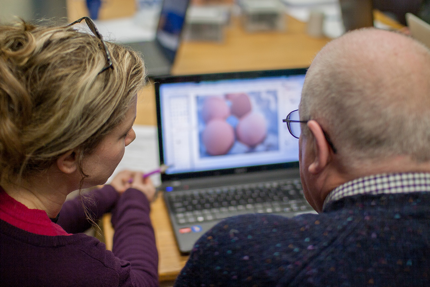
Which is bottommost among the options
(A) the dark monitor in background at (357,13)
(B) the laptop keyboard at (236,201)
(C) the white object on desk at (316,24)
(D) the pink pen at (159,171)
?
(B) the laptop keyboard at (236,201)

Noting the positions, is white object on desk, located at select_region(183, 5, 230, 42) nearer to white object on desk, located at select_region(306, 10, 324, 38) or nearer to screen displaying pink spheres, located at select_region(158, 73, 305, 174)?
white object on desk, located at select_region(306, 10, 324, 38)

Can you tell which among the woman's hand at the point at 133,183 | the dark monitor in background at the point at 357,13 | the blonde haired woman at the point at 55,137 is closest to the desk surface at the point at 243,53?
the dark monitor in background at the point at 357,13

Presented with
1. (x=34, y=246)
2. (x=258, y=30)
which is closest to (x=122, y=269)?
(x=34, y=246)

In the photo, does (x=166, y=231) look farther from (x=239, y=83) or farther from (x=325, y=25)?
(x=325, y=25)

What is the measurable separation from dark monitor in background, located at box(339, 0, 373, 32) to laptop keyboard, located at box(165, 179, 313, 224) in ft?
2.40

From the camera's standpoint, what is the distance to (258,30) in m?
2.31

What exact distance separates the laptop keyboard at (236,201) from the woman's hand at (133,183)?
55mm

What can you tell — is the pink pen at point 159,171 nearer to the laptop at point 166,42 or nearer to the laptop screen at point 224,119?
the laptop screen at point 224,119

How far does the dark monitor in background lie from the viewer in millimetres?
1501

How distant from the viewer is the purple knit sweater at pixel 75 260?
0.63 meters

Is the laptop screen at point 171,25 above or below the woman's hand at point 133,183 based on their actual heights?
above

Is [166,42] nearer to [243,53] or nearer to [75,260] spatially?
[243,53]

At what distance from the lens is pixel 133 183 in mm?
1105

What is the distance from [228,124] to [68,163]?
0.53m
